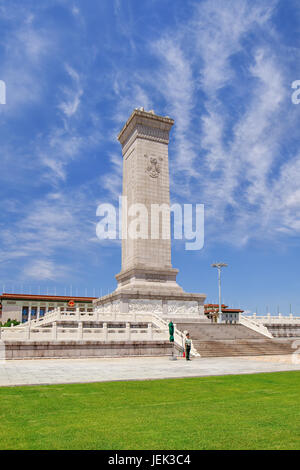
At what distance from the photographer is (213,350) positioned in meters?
22.7

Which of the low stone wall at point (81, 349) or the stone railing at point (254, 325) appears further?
the stone railing at point (254, 325)

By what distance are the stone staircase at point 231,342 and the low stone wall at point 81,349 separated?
8.91ft

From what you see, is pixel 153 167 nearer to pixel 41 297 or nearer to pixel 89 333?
pixel 89 333

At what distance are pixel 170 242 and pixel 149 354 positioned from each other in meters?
18.1

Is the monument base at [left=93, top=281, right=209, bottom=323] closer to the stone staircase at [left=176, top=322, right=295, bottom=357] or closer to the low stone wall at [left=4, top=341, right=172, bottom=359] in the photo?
the stone staircase at [left=176, top=322, right=295, bottom=357]

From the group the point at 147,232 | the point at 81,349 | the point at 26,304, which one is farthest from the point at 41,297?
the point at 81,349

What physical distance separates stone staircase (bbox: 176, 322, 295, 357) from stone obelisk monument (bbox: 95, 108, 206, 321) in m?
6.38

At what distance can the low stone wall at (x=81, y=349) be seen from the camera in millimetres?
19047

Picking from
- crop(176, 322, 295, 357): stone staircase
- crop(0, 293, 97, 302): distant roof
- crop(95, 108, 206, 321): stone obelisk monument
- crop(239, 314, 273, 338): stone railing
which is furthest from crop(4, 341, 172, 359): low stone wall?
crop(0, 293, 97, 302): distant roof

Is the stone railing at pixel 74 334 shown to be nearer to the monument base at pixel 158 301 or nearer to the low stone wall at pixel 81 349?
the low stone wall at pixel 81 349

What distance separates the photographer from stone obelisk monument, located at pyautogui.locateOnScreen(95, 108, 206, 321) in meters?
35.2

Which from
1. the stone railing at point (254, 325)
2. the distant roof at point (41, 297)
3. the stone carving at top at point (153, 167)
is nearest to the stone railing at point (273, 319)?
the stone railing at point (254, 325)

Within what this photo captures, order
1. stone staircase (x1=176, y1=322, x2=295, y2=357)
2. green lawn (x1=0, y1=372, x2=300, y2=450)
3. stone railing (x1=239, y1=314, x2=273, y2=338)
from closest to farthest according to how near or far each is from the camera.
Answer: green lawn (x1=0, y1=372, x2=300, y2=450)
stone staircase (x1=176, y1=322, x2=295, y2=357)
stone railing (x1=239, y1=314, x2=273, y2=338)

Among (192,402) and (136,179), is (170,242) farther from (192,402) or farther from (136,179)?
(192,402)
